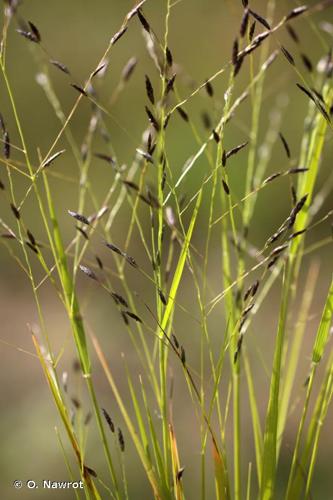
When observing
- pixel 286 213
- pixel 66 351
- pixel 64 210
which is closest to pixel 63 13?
pixel 64 210

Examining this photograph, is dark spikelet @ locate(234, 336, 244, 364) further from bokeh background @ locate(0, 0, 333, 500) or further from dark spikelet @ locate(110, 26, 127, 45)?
bokeh background @ locate(0, 0, 333, 500)

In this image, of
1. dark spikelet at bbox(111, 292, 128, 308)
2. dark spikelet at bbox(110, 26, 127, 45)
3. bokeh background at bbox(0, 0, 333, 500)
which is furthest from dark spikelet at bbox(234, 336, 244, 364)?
bokeh background at bbox(0, 0, 333, 500)

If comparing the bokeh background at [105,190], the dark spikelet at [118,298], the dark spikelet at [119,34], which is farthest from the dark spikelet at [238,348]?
the bokeh background at [105,190]

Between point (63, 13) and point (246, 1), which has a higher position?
point (63, 13)

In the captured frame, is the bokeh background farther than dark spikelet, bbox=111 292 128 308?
Yes

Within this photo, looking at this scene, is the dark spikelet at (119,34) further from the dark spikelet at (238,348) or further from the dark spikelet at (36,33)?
the dark spikelet at (238,348)

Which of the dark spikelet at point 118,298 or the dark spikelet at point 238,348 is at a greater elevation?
the dark spikelet at point 118,298

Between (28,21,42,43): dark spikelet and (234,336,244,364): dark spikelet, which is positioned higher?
(28,21,42,43): dark spikelet

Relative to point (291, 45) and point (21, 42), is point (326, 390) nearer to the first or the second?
point (291, 45)

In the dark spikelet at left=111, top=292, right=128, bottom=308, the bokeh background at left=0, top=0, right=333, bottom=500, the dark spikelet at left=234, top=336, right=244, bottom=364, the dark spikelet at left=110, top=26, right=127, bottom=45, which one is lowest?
the dark spikelet at left=234, top=336, right=244, bottom=364
